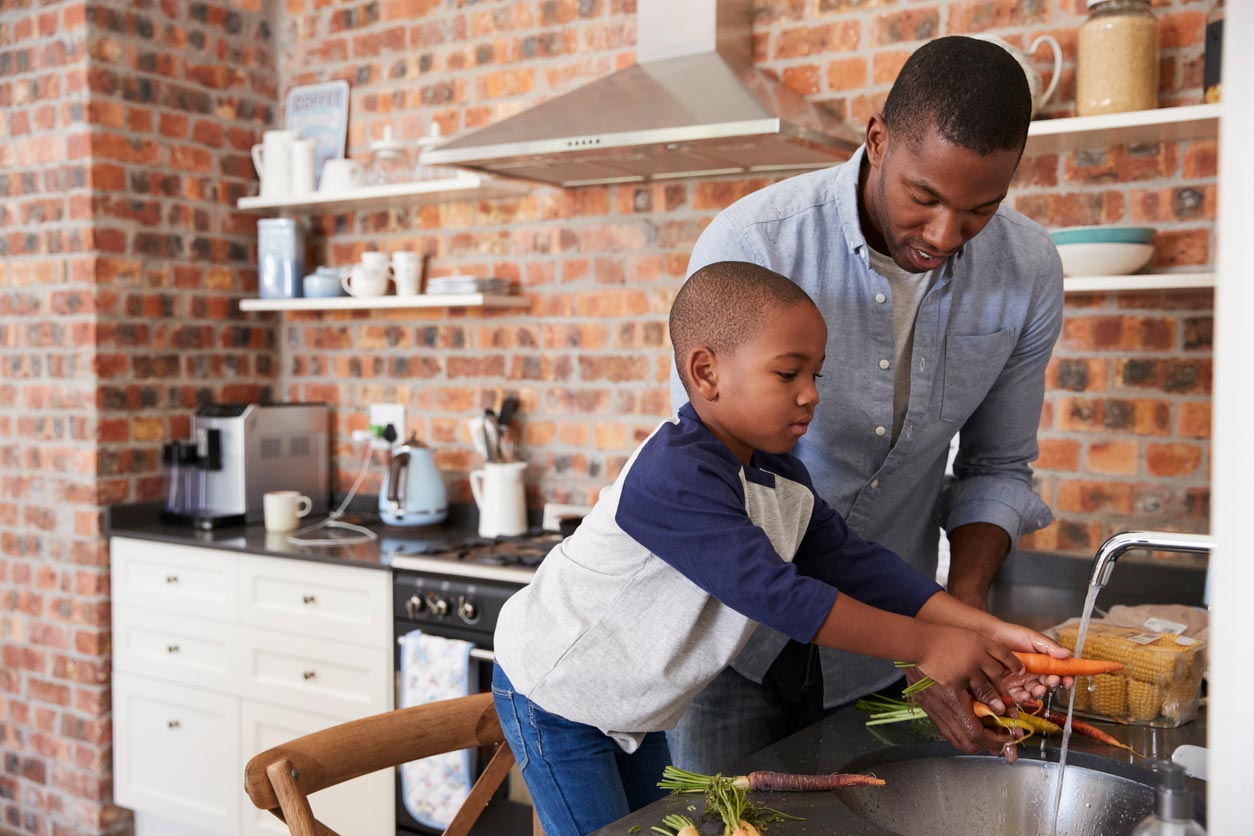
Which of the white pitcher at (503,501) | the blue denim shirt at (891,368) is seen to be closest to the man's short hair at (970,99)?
the blue denim shirt at (891,368)

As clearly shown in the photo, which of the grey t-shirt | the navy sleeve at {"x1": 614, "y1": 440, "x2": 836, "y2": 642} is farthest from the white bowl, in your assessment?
the navy sleeve at {"x1": 614, "y1": 440, "x2": 836, "y2": 642}

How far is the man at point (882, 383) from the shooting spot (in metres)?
1.48

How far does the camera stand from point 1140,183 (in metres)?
2.53

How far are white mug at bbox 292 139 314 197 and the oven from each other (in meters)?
1.32

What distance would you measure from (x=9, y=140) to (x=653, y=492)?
10.5ft

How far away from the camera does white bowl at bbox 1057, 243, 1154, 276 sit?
2371mm

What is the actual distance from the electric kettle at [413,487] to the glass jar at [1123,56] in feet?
6.59

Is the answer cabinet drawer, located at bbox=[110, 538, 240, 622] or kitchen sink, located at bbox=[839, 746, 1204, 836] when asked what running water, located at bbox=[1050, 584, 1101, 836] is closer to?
kitchen sink, located at bbox=[839, 746, 1204, 836]

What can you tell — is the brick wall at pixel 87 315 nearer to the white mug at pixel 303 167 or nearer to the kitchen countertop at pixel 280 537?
the kitchen countertop at pixel 280 537

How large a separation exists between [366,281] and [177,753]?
1.48 meters

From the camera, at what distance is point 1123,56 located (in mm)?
2391

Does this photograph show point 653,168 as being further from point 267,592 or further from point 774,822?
point 774,822

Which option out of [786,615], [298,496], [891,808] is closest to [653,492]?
[786,615]

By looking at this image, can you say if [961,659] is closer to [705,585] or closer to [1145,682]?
[705,585]
